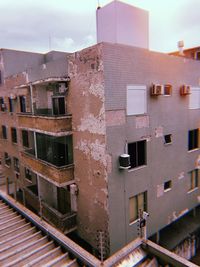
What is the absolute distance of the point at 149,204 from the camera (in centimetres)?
1080

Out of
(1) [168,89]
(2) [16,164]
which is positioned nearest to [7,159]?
(2) [16,164]

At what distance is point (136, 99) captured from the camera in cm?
943

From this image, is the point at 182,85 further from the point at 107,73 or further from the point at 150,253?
the point at 150,253

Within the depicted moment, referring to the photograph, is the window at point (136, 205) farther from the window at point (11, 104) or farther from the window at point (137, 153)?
the window at point (11, 104)

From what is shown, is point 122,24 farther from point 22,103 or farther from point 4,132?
point 4,132

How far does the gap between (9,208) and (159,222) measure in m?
8.04

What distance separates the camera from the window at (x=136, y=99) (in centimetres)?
922

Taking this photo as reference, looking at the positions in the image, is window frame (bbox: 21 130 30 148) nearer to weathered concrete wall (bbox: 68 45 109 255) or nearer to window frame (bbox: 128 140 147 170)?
weathered concrete wall (bbox: 68 45 109 255)

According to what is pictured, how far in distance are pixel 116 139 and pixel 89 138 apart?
1.29 meters

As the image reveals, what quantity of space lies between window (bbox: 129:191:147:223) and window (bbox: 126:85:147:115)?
4.34m

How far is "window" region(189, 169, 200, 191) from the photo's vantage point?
13582 millimetres

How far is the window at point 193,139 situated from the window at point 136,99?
198 inches

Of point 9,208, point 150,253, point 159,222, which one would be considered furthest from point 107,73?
point 159,222

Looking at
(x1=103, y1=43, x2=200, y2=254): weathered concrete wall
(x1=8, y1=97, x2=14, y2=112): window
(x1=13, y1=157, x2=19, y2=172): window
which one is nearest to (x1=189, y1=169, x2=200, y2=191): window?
(x1=103, y1=43, x2=200, y2=254): weathered concrete wall
